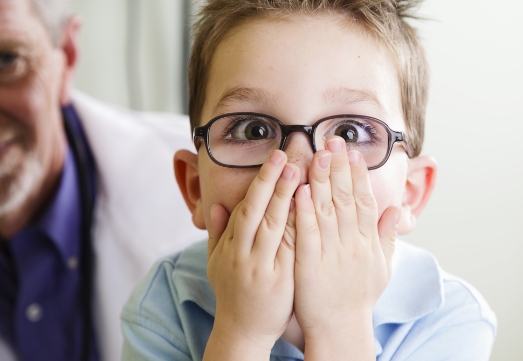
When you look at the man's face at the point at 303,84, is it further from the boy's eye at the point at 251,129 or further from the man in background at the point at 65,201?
the man in background at the point at 65,201

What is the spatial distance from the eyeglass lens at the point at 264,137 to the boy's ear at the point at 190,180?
0.15 meters

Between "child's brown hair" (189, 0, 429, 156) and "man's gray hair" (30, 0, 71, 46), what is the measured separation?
707 millimetres

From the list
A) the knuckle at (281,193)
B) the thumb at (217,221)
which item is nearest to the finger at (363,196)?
the knuckle at (281,193)

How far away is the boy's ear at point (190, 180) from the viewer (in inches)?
38.8

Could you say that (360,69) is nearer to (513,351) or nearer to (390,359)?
(390,359)

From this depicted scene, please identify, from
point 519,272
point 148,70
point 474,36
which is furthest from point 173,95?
point 519,272

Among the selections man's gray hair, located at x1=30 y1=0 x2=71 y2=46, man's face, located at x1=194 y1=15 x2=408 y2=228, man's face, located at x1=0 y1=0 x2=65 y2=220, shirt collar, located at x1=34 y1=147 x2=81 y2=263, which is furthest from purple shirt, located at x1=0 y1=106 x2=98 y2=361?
man's face, located at x1=194 y1=15 x2=408 y2=228

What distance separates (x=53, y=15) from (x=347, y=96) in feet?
3.74

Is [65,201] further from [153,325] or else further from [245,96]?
[245,96]

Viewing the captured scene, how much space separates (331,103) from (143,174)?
0.91m

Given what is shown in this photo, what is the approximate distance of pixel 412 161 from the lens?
3.13 feet

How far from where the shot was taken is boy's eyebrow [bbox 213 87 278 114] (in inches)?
31.8

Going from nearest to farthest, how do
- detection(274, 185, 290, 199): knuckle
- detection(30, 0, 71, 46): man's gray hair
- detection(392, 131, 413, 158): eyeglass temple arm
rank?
detection(274, 185, 290, 199): knuckle < detection(392, 131, 413, 158): eyeglass temple arm < detection(30, 0, 71, 46): man's gray hair

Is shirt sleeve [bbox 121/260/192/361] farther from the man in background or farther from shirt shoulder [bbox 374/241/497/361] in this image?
the man in background
